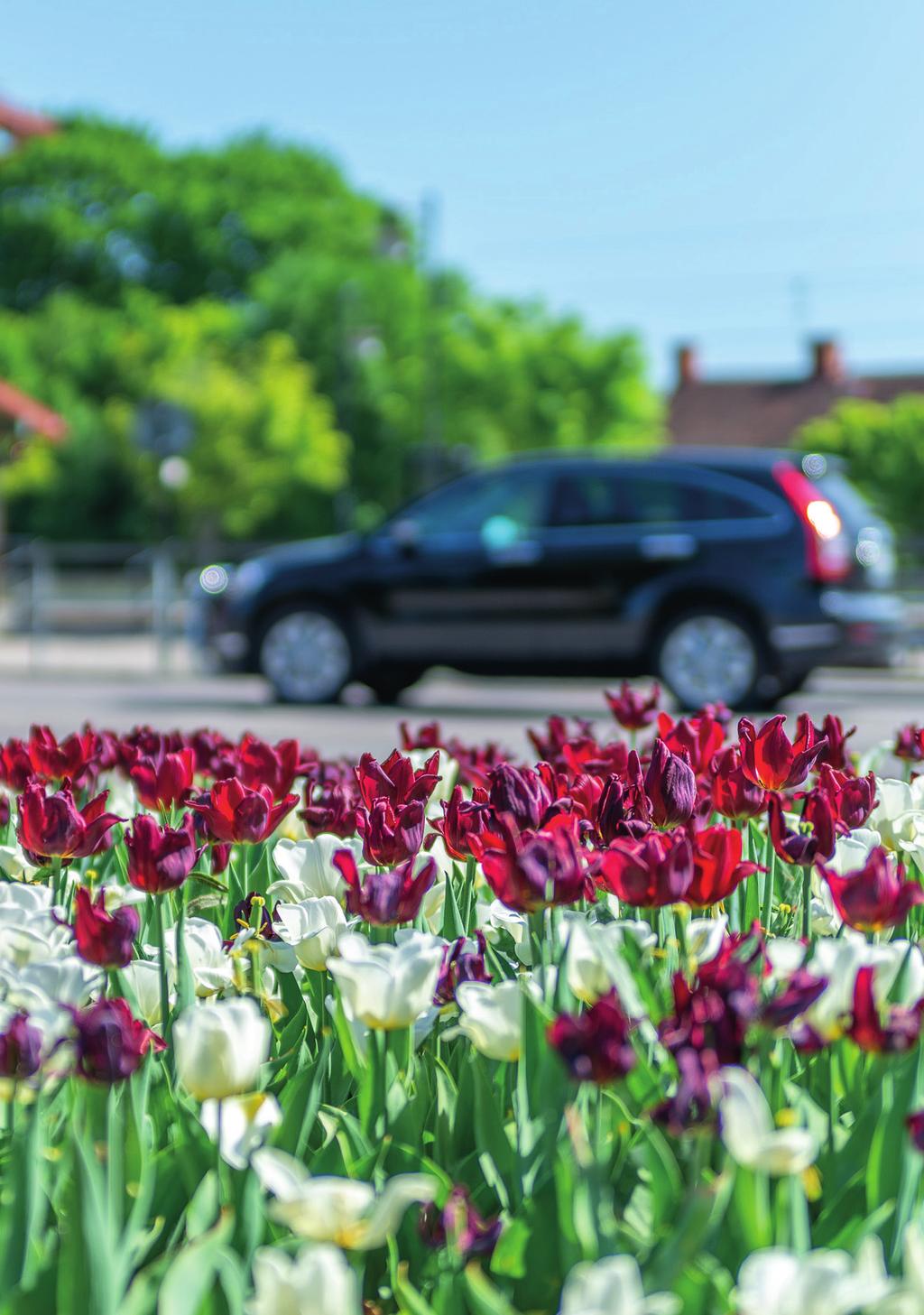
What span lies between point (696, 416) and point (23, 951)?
70435 mm

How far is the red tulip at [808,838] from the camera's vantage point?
229cm

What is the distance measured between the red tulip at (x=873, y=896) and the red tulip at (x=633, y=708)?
1.84m

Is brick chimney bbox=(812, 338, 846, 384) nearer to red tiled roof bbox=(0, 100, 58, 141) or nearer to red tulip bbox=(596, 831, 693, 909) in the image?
red tiled roof bbox=(0, 100, 58, 141)

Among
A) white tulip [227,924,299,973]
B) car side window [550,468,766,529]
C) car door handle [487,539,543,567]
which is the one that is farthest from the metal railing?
white tulip [227,924,299,973]

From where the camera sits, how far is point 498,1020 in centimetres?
183

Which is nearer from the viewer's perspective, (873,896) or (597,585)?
(873,896)

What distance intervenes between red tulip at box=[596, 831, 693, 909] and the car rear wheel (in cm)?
928

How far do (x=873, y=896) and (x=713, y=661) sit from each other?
371 inches

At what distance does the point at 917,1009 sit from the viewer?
5.98ft

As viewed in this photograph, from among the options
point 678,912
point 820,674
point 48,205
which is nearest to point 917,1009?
point 678,912

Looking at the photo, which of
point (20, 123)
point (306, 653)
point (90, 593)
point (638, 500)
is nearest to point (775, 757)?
point (638, 500)

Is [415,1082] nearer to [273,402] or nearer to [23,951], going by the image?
[23,951]

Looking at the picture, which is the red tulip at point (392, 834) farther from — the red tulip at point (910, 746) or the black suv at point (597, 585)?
the black suv at point (597, 585)

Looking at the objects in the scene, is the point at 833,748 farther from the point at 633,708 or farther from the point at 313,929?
the point at 313,929
